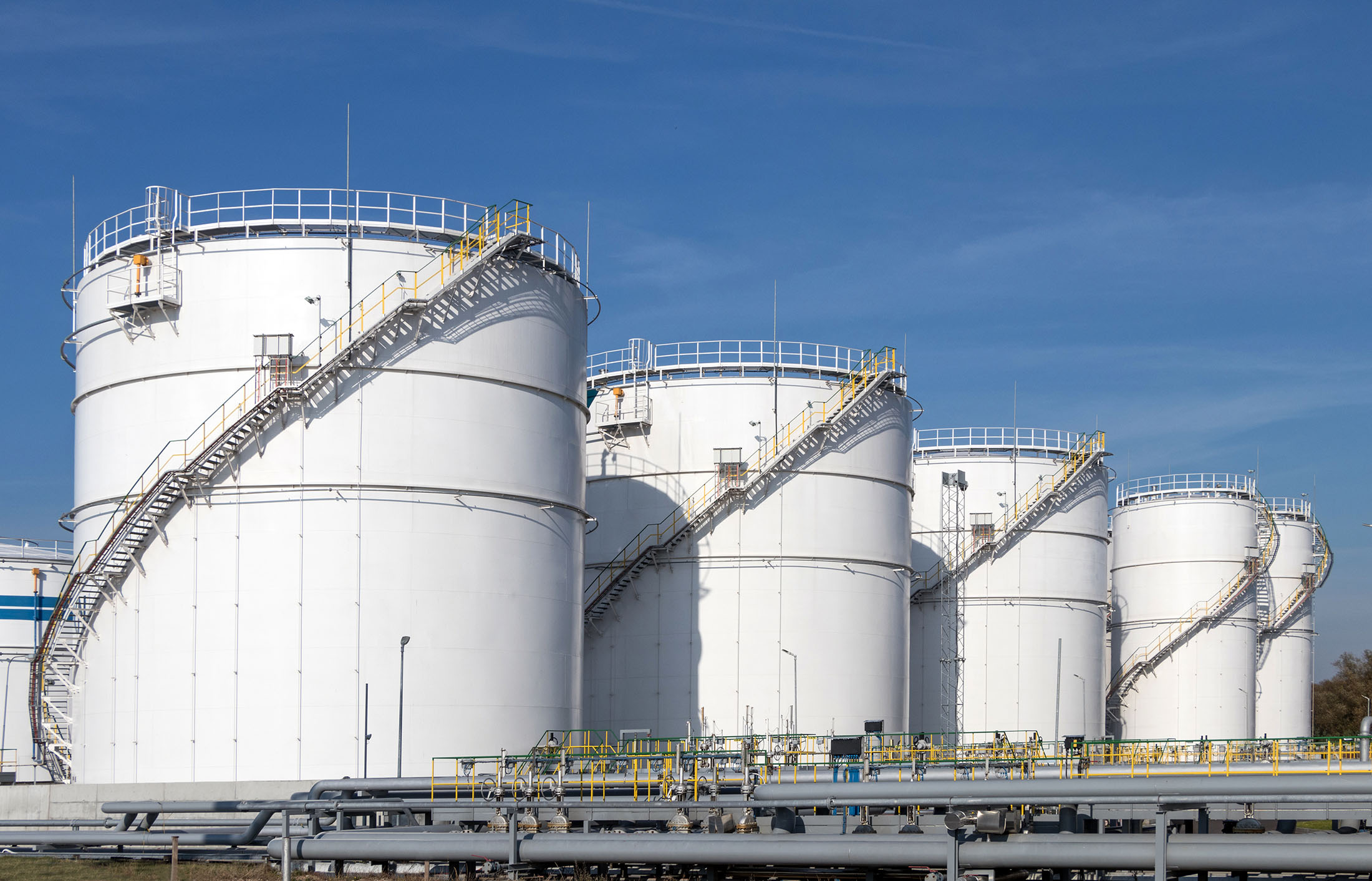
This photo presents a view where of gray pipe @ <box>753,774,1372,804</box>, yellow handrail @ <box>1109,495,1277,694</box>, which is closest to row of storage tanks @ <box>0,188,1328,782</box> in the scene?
gray pipe @ <box>753,774,1372,804</box>

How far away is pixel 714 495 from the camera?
40656 millimetres

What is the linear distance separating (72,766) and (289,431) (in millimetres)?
8688

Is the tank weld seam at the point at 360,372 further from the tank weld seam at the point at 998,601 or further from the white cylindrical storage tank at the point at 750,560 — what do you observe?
the tank weld seam at the point at 998,601

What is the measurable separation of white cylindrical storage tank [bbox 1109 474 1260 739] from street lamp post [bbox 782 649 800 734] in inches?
1057

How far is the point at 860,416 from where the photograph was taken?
41.7 meters

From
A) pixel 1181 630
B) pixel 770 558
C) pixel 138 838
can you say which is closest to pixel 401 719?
pixel 138 838

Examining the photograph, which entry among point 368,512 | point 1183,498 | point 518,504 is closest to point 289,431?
point 368,512

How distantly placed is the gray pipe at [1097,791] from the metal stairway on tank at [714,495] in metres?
23.2

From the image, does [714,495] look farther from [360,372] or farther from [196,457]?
[196,457]

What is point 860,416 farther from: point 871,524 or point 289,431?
point 289,431

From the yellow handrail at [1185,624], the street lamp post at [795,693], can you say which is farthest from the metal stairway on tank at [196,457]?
the yellow handrail at [1185,624]

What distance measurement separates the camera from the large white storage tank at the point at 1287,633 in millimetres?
67812

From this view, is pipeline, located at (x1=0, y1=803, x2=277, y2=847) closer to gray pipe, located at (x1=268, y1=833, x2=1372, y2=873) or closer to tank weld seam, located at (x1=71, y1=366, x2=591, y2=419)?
gray pipe, located at (x1=268, y1=833, x2=1372, y2=873)

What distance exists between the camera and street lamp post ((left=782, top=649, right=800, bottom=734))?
3916 centimetres
